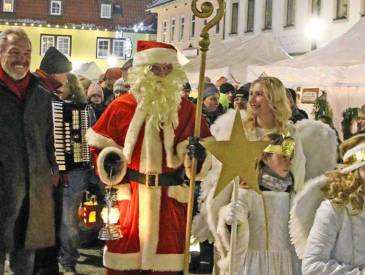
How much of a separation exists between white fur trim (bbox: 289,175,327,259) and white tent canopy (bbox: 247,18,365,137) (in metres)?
8.43

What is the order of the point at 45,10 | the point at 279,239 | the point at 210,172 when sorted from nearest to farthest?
the point at 279,239 → the point at 210,172 → the point at 45,10

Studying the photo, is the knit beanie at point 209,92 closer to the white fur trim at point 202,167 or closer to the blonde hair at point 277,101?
the white fur trim at point 202,167

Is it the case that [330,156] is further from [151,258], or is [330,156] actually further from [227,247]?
[151,258]

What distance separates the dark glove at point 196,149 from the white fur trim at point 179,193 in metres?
0.46

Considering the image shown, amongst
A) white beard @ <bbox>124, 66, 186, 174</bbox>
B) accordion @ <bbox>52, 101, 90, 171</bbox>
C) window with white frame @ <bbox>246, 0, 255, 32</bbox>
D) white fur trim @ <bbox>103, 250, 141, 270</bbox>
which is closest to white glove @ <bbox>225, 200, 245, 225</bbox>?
white beard @ <bbox>124, 66, 186, 174</bbox>

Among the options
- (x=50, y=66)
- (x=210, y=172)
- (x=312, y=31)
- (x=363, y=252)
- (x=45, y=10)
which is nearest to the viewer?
(x=363, y=252)

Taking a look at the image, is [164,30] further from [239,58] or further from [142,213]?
[142,213]

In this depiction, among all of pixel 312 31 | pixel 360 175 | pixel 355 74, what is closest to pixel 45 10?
pixel 312 31

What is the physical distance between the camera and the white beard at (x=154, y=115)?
498cm

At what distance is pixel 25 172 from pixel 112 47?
4848cm

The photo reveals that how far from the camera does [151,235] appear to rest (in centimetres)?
494

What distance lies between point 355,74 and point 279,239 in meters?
8.25

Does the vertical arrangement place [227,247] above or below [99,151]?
below

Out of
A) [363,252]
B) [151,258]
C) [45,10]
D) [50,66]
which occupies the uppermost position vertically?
[45,10]
